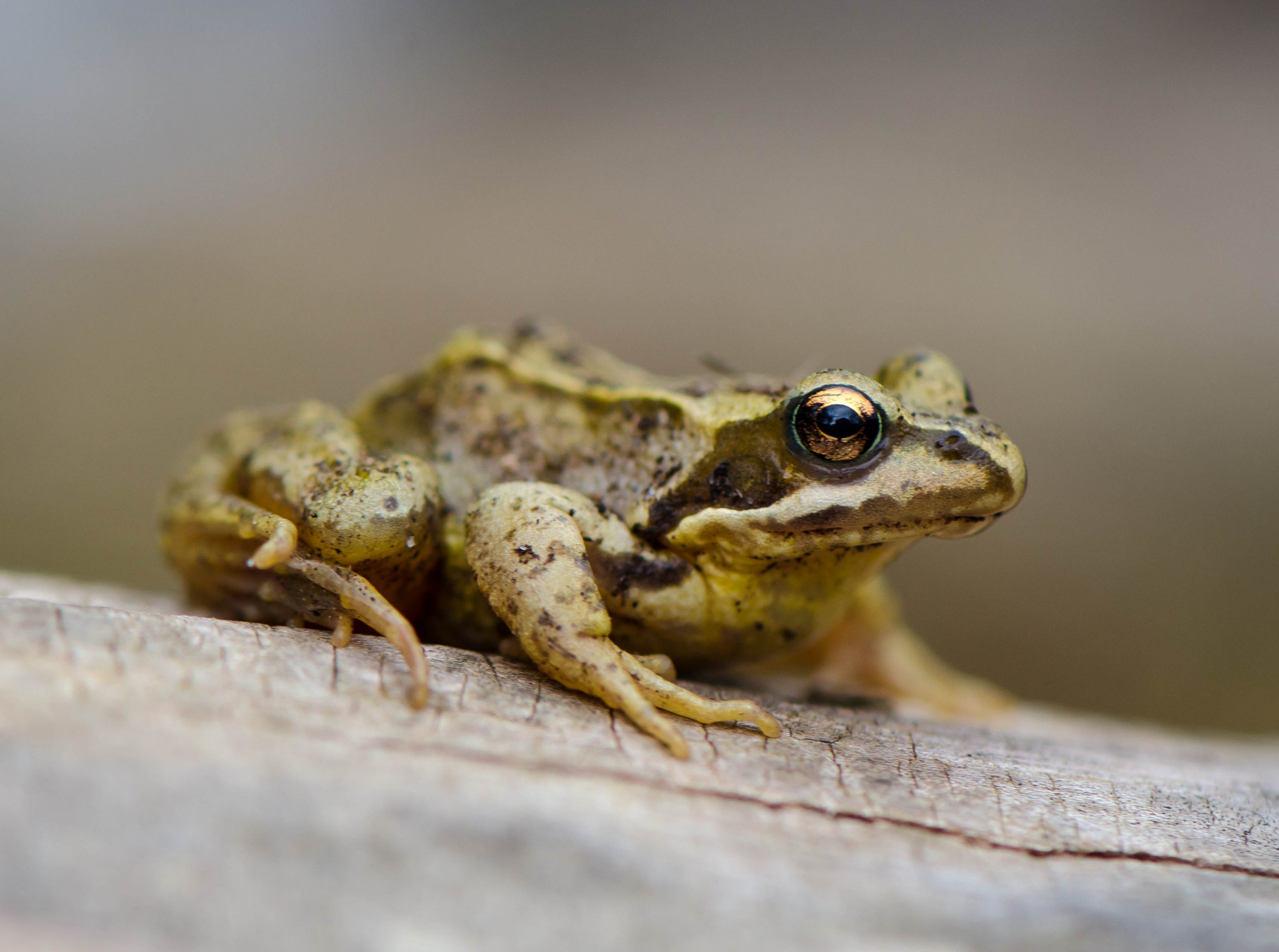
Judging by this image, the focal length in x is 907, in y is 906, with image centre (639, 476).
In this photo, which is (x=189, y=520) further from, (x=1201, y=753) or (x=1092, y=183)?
(x=1092, y=183)

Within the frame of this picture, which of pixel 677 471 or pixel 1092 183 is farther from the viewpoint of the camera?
pixel 1092 183

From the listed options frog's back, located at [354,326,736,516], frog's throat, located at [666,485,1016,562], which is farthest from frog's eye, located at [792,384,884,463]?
frog's back, located at [354,326,736,516]

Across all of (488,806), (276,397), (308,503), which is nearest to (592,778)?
(488,806)

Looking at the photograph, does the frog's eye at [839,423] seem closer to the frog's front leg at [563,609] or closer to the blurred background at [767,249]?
the frog's front leg at [563,609]

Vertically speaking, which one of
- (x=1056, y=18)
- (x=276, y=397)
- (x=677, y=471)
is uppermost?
(x=1056, y=18)

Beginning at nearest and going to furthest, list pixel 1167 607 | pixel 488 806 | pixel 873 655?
pixel 488 806, pixel 873 655, pixel 1167 607

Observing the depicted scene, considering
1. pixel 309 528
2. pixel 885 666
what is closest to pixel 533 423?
pixel 309 528

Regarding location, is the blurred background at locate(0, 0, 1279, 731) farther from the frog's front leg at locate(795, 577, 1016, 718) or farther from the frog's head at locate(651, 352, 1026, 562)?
the frog's head at locate(651, 352, 1026, 562)
